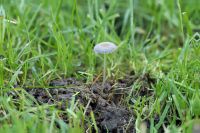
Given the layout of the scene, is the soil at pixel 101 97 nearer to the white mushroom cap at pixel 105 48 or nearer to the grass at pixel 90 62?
the grass at pixel 90 62

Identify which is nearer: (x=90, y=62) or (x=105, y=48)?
(x=105, y=48)

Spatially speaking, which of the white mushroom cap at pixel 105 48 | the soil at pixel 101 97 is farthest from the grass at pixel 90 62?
the white mushroom cap at pixel 105 48

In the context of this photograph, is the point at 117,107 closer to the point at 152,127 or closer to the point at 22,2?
the point at 152,127

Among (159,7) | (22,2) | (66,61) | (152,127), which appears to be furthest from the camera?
(159,7)

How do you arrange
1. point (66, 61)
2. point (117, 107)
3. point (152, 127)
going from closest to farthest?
point (152, 127), point (117, 107), point (66, 61)

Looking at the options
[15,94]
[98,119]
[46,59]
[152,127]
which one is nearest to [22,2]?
[46,59]

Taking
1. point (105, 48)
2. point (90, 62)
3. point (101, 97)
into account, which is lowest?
point (101, 97)
